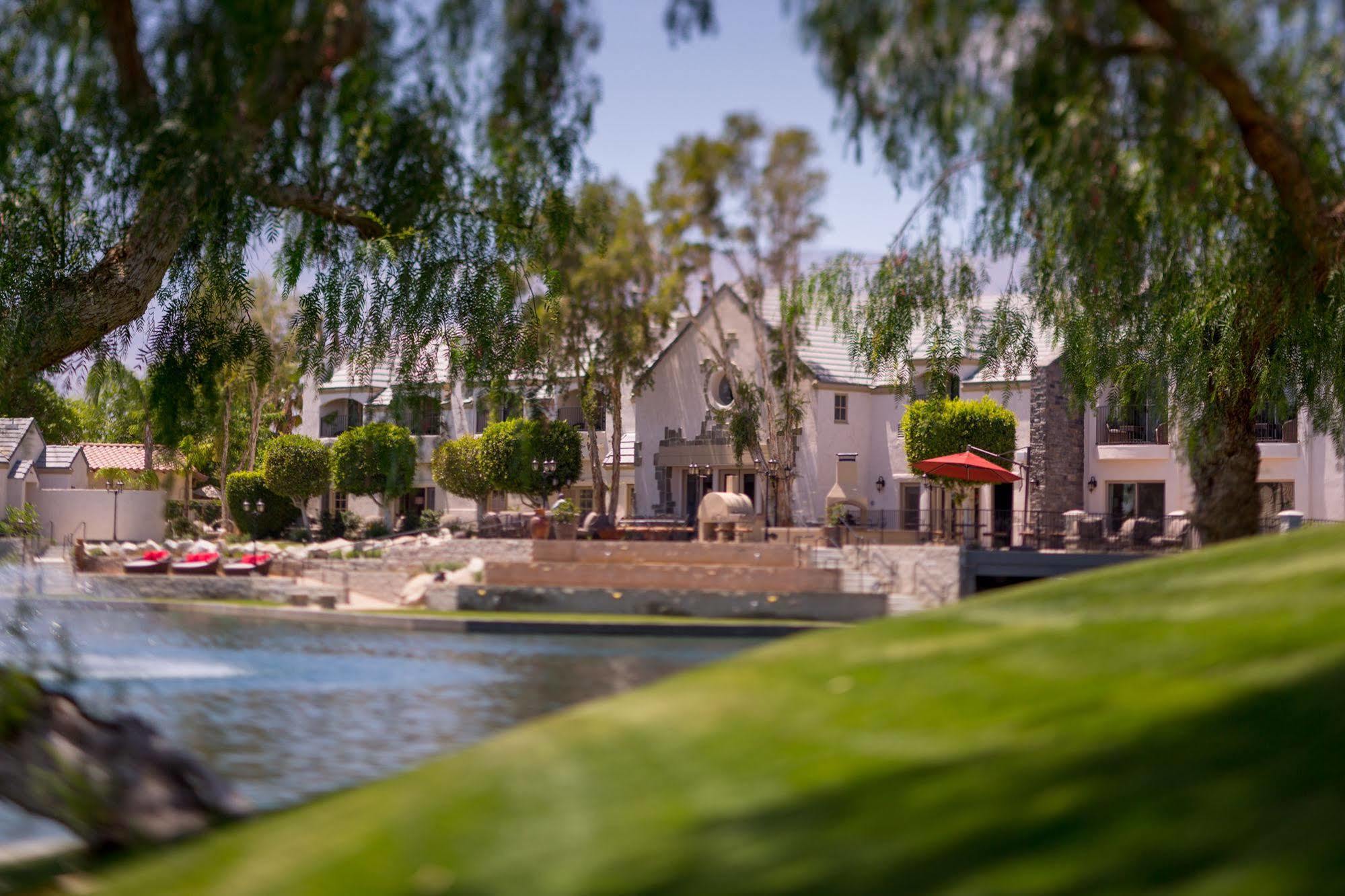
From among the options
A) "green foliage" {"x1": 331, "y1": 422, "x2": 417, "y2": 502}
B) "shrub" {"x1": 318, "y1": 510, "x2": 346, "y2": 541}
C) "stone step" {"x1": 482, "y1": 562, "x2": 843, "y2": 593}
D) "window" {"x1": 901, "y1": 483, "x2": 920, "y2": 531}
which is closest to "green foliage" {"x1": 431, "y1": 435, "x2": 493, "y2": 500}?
"green foliage" {"x1": 331, "y1": 422, "x2": 417, "y2": 502}

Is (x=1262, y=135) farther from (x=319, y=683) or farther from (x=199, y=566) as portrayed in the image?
(x=199, y=566)

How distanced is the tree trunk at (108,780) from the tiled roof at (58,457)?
4882 cm

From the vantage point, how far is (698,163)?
38125 millimetres

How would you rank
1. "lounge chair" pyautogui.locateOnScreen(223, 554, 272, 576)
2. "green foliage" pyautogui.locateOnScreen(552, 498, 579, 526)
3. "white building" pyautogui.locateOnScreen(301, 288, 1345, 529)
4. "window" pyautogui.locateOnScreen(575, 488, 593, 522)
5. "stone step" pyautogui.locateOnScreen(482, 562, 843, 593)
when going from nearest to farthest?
"stone step" pyautogui.locateOnScreen(482, 562, 843, 593), "lounge chair" pyautogui.locateOnScreen(223, 554, 272, 576), "white building" pyautogui.locateOnScreen(301, 288, 1345, 529), "green foliage" pyautogui.locateOnScreen(552, 498, 579, 526), "window" pyautogui.locateOnScreen(575, 488, 593, 522)

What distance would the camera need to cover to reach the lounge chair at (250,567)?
3088 cm

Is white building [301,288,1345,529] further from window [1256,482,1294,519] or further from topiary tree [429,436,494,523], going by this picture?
topiary tree [429,436,494,523]

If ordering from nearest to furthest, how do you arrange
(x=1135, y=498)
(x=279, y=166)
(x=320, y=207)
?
1. (x=279, y=166)
2. (x=320, y=207)
3. (x=1135, y=498)

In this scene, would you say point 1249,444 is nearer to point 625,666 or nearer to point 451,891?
point 625,666

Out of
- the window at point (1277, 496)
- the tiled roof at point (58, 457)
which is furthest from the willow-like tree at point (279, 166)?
the tiled roof at point (58, 457)

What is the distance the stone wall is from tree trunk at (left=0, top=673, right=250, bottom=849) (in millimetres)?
31615

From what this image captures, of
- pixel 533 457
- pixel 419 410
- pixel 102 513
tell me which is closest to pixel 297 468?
pixel 102 513

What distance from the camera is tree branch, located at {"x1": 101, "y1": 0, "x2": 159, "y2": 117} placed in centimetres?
768

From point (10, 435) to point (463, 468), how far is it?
596 inches

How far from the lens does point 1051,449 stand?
36688 millimetres
